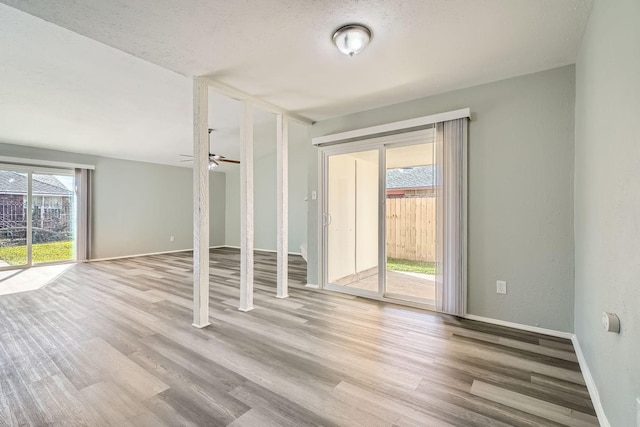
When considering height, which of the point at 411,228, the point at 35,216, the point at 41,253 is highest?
the point at 35,216

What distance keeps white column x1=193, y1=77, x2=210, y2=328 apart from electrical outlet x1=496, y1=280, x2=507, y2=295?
2955 millimetres

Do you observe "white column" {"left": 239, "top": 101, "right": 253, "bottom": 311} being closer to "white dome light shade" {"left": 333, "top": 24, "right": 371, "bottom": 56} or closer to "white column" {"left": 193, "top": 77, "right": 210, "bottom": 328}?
"white column" {"left": 193, "top": 77, "right": 210, "bottom": 328}

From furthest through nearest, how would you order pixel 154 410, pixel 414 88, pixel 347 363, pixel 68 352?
pixel 414 88, pixel 68 352, pixel 347 363, pixel 154 410

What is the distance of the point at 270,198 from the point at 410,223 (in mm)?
5264

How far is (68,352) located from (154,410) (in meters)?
1.27

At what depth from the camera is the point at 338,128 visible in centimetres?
400

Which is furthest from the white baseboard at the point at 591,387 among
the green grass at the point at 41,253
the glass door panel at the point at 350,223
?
the green grass at the point at 41,253

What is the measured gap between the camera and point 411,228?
11.4 ft

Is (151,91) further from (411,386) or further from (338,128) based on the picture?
(411,386)

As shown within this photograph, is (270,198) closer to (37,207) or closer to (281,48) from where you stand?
(37,207)

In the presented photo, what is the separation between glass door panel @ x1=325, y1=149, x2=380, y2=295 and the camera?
3.94m

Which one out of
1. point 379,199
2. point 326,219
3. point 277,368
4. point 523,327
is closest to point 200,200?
point 277,368

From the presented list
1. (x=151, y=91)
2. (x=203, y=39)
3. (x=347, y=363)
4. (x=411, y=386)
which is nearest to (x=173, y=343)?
(x=347, y=363)

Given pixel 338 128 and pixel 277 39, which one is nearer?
pixel 277 39
